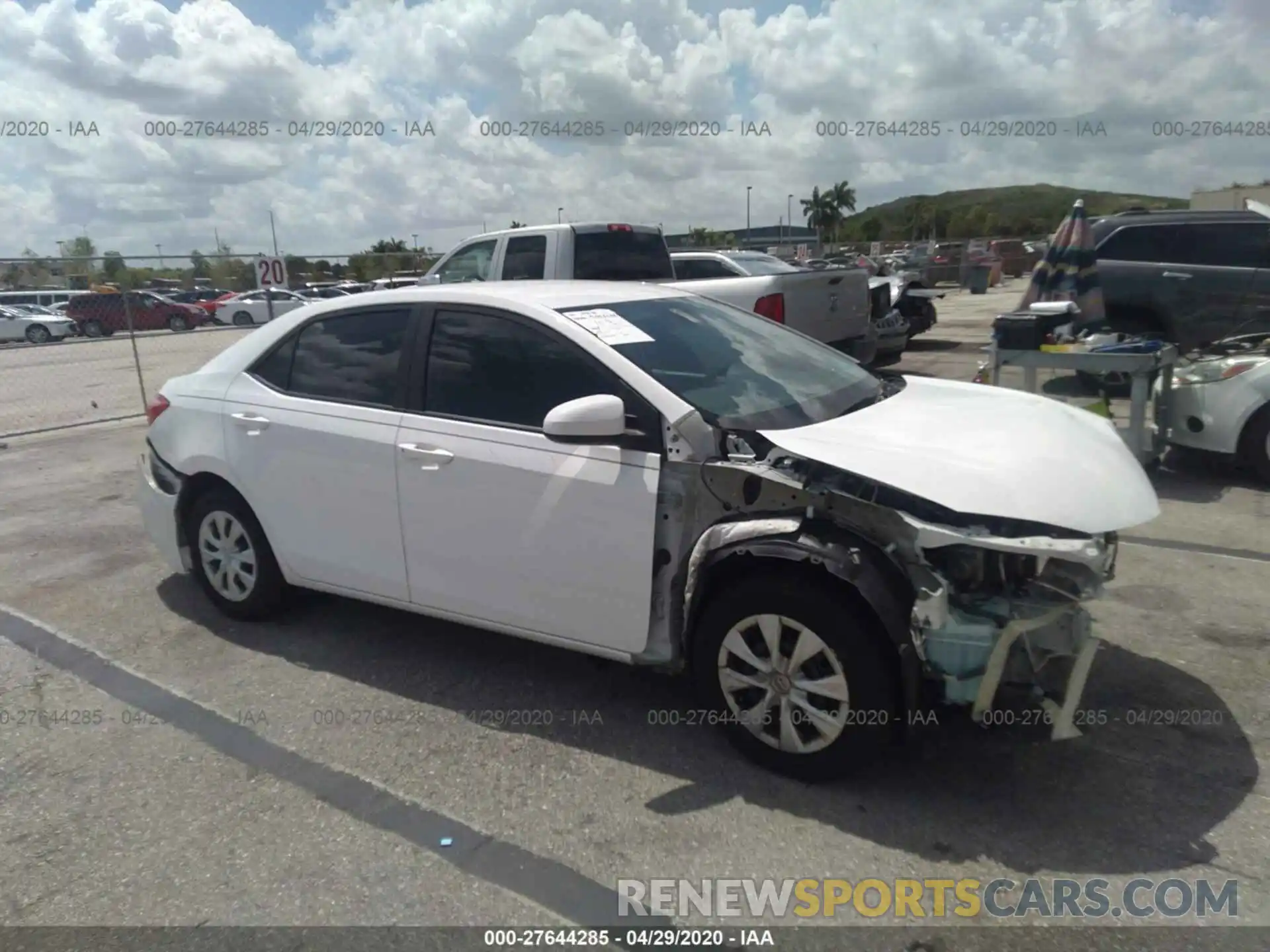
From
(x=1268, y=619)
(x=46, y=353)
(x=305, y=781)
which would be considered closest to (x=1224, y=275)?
(x=1268, y=619)

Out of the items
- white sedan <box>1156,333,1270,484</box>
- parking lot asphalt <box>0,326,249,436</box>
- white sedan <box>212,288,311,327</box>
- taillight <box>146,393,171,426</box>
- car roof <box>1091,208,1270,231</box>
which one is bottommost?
white sedan <box>212,288,311,327</box>

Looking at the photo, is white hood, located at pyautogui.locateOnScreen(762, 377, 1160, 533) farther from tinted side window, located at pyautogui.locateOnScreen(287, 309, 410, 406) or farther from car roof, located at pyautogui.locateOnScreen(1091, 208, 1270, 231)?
car roof, located at pyautogui.locateOnScreen(1091, 208, 1270, 231)

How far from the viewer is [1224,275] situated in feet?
31.8

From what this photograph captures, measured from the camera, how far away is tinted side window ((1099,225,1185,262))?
9.93m

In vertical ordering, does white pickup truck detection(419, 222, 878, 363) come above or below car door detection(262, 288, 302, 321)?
above

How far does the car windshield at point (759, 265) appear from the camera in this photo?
497 inches

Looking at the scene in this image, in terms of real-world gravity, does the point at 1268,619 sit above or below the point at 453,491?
below

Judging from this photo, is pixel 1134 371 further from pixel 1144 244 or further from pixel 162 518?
pixel 162 518

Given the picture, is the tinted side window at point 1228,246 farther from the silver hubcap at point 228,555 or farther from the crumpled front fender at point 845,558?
the silver hubcap at point 228,555

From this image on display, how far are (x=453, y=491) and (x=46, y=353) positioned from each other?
81.5 feet

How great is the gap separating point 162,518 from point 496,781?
8.99 ft

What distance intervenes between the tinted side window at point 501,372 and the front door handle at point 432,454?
17cm

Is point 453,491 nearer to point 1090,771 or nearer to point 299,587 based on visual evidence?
point 299,587

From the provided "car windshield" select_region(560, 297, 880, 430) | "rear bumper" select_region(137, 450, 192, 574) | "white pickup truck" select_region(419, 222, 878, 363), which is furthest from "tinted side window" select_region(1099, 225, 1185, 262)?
"rear bumper" select_region(137, 450, 192, 574)
